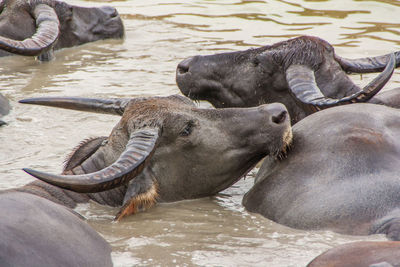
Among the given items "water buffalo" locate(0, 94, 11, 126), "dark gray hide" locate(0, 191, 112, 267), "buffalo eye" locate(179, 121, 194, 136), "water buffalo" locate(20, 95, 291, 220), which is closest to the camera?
"dark gray hide" locate(0, 191, 112, 267)

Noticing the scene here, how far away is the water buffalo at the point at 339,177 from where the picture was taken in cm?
573

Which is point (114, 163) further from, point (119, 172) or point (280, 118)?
point (280, 118)

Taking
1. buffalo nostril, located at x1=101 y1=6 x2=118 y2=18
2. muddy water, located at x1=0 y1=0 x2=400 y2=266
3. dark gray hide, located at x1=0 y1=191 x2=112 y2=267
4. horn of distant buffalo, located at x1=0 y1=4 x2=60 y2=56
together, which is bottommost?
muddy water, located at x1=0 y1=0 x2=400 y2=266

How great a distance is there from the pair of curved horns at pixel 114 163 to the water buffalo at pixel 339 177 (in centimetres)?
97

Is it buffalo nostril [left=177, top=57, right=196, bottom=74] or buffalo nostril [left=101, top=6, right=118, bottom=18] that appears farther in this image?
buffalo nostril [left=101, top=6, right=118, bottom=18]

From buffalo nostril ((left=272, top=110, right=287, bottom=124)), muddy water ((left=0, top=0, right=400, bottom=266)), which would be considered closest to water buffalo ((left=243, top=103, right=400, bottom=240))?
muddy water ((left=0, top=0, right=400, bottom=266))

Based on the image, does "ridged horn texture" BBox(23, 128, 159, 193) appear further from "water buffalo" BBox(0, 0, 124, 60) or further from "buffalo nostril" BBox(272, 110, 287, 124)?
"water buffalo" BBox(0, 0, 124, 60)

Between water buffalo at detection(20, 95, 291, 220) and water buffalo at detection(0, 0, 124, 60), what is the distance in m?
4.21

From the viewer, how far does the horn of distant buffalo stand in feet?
34.2

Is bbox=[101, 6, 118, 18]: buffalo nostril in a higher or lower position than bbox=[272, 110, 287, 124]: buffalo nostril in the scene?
lower

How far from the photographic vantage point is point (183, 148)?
6.50 m

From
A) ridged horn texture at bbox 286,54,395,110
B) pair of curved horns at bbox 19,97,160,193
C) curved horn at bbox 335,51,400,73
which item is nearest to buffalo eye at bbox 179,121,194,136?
pair of curved horns at bbox 19,97,160,193

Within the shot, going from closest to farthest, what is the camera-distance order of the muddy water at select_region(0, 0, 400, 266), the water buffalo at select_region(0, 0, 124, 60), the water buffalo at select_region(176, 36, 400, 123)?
the muddy water at select_region(0, 0, 400, 266)
the water buffalo at select_region(176, 36, 400, 123)
the water buffalo at select_region(0, 0, 124, 60)

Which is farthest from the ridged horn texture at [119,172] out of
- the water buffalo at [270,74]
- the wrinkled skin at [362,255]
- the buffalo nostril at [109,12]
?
the buffalo nostril at [109,12]
